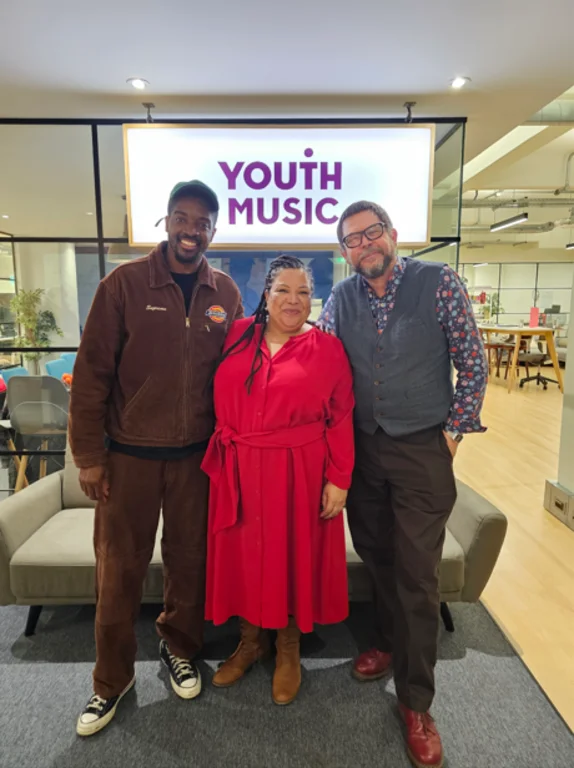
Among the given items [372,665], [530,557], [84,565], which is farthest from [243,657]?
[530,557]

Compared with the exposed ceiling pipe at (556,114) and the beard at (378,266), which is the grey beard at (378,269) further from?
the exposed ceiling pipe at (556,114)

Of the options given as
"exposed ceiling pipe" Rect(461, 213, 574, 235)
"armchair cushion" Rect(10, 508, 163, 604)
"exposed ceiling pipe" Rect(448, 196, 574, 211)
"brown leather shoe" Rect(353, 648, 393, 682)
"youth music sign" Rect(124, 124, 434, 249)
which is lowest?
"brown leather shoe" Rect(353, 648, 393, 682)

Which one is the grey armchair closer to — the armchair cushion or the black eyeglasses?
the armchair cushion

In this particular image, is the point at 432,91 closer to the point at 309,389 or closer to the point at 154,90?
the point at 154,90

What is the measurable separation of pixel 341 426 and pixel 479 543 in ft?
2.88

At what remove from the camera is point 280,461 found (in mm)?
1473

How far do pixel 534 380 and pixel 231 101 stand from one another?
8.38 meters

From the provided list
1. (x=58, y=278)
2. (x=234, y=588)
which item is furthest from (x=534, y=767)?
(x=58, y=278)

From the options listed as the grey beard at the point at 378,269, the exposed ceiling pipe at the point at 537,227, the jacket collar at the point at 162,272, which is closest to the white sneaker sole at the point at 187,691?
the jacket collar at the point at 162,272

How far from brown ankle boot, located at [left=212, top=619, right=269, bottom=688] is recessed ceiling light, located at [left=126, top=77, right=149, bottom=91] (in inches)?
101

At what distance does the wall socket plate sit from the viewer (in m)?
3.04

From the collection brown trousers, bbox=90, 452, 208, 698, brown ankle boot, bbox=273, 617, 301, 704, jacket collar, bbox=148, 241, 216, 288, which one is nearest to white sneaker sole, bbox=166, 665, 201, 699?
brown trousers, bbox=90, 452, 208, 698

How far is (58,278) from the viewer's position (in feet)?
10.1

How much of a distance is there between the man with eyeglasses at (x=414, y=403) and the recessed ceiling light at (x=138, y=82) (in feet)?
5.22
